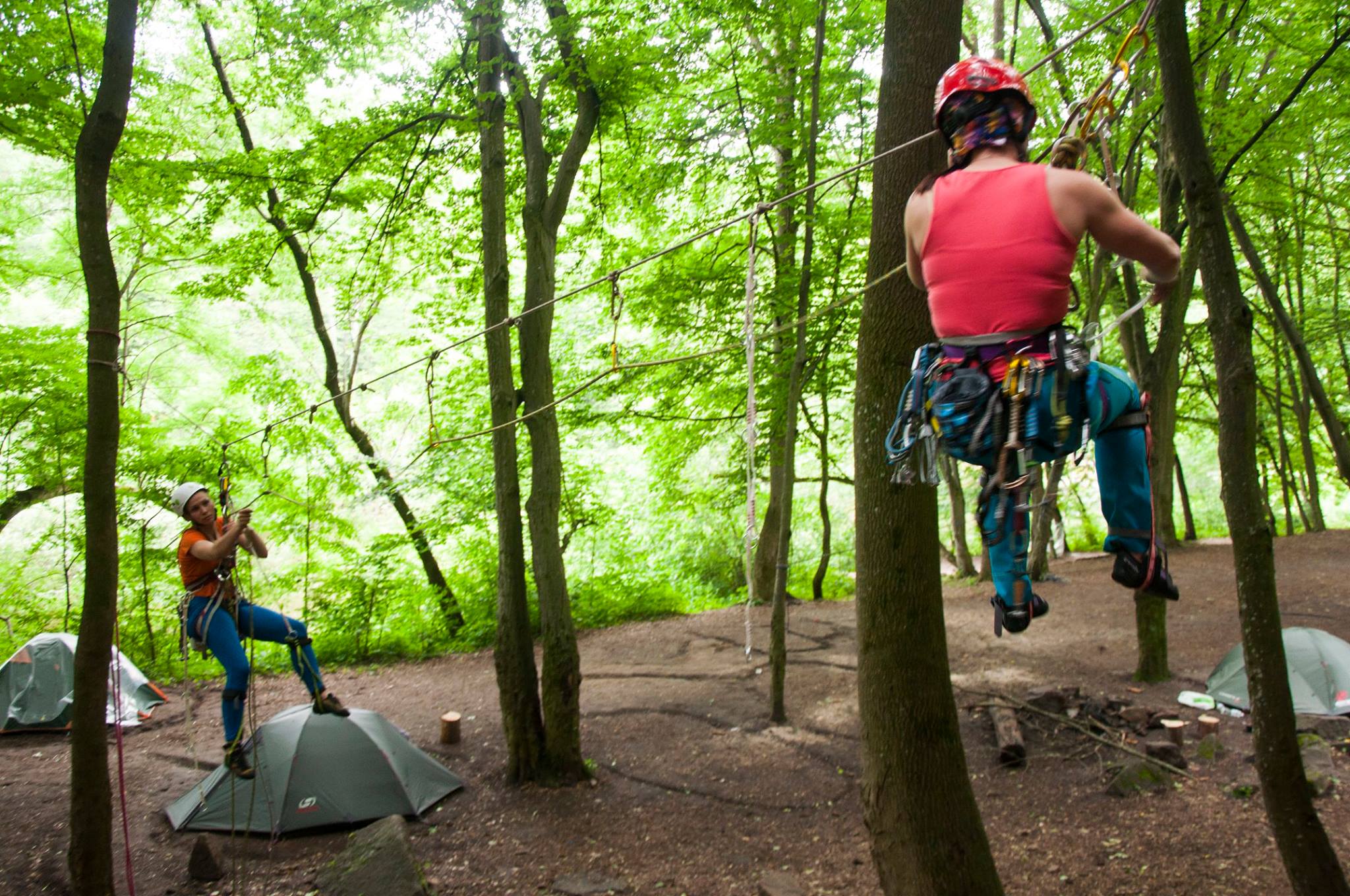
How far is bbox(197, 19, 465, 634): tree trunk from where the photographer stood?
35.3 feet

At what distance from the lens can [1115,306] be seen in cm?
1239

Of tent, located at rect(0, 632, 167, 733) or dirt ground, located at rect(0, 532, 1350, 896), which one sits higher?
tent, located at rect(0, 632, 167, 733)

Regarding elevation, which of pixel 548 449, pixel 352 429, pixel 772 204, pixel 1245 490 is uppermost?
pixel 352 429

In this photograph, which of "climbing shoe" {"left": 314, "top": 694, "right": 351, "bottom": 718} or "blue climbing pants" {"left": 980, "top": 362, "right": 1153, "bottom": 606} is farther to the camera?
"climbing shoe" {"left": 314, "top": 694, "right": 351, "bottom": 718}

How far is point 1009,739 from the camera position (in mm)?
6312

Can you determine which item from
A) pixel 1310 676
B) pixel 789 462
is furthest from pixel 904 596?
pixel 1310 676

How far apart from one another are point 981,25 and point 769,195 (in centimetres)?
636

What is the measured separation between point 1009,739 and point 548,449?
401cm

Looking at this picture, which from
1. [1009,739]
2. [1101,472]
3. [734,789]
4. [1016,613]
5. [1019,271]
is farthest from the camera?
[734,789]

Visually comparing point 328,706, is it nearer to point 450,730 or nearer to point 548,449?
point 450,730

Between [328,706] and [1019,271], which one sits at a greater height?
[1019,271]

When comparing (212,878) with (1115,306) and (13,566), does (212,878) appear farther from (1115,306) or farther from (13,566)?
(1115,306)

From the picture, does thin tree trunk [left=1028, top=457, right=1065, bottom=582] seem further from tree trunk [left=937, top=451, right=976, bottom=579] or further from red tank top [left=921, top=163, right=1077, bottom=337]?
red tank top [left=921, top=163, right=1077, bottom=337]

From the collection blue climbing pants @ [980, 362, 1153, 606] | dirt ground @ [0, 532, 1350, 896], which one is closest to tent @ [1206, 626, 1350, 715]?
dirt ground @ [0, 532, 1350, 896]
